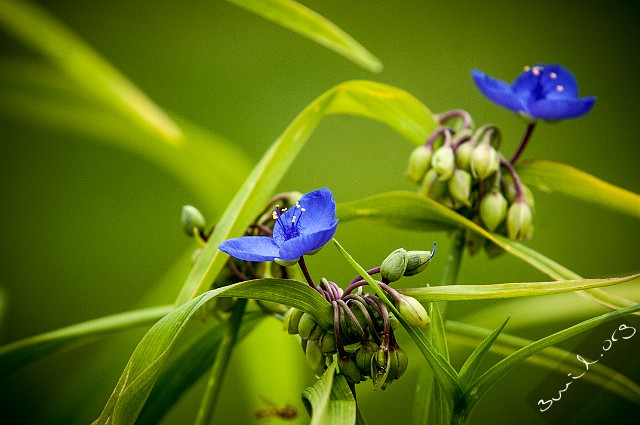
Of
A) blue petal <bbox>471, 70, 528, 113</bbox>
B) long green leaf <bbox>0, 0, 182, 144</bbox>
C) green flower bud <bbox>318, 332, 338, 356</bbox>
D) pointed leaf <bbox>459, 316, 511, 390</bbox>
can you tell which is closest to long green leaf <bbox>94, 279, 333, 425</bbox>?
green flower bud <bbox>318, 332, 338, 356</bbox>

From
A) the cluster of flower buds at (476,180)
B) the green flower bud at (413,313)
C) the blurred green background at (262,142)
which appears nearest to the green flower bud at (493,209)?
the cluster of flower buds at (476,180)

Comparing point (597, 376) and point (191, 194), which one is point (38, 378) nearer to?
point (191, 194)

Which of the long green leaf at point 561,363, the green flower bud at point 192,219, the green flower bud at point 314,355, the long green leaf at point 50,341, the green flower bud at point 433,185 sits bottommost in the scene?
the long green leaf at point 50,341

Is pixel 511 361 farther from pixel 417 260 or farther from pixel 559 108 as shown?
pixel 559 108

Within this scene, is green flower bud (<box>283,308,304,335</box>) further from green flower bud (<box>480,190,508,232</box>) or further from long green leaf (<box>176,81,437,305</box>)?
green flower bud (<box>480,190,508,232</box>)

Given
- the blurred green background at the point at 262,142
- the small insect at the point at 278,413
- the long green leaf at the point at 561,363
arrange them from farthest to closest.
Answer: the blurred green background at the point at 262,142
the small insect at the point at 278,413
the long green leaf at the point at 561,363

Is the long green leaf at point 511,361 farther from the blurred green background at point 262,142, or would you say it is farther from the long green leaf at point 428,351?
the blurred green background at point 262,142

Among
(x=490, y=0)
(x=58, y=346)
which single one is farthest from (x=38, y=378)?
(x=490, y=0)
